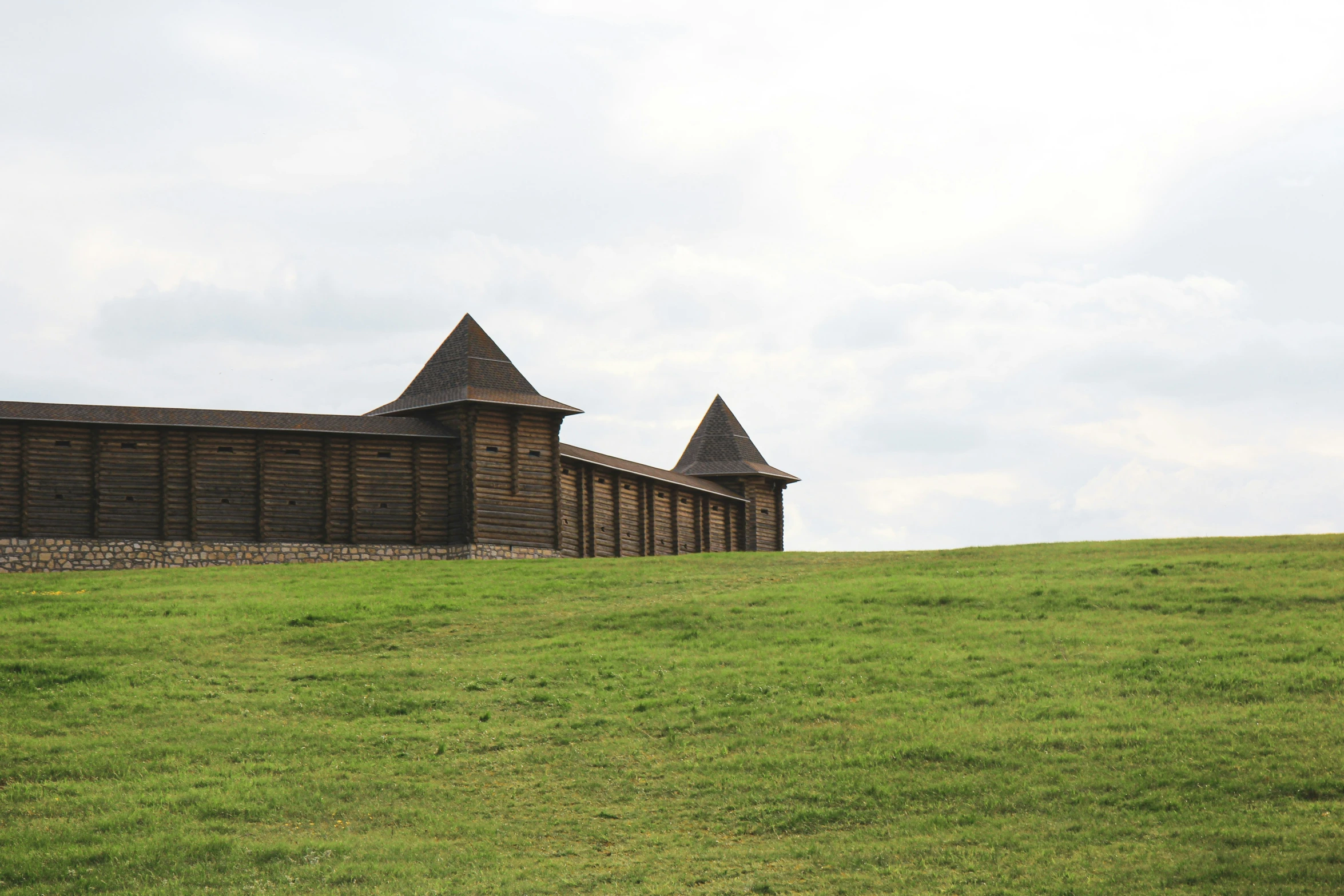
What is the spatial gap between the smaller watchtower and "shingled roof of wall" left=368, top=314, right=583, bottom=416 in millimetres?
17520

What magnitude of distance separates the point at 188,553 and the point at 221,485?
2.12 metres

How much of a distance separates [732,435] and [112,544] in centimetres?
3138

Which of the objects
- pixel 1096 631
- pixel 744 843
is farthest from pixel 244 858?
pixel 1096 631

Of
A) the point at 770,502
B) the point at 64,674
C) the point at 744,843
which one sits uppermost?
the point at 770,502

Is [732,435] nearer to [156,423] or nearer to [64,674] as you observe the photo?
[156,423]

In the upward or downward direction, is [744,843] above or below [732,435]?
below

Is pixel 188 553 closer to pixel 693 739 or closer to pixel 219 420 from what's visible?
pixel 219 420

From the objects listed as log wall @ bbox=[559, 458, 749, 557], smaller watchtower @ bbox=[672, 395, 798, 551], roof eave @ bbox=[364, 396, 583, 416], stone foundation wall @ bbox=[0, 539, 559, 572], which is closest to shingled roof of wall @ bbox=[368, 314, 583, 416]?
roof eave @ bbox=[364, 396, 583, 416]

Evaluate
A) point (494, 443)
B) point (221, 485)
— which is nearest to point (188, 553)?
point (221, 485)

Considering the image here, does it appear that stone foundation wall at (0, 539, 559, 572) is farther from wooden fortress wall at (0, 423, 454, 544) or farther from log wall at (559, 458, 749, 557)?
log wall at (559, 458, 749, 557)

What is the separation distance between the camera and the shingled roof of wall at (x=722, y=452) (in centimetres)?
5722

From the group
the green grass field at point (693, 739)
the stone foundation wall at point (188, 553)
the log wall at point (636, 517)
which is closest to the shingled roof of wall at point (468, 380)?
the log wall at point (636, 517)

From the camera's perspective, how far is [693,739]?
1591cm

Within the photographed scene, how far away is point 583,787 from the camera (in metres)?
14.5
